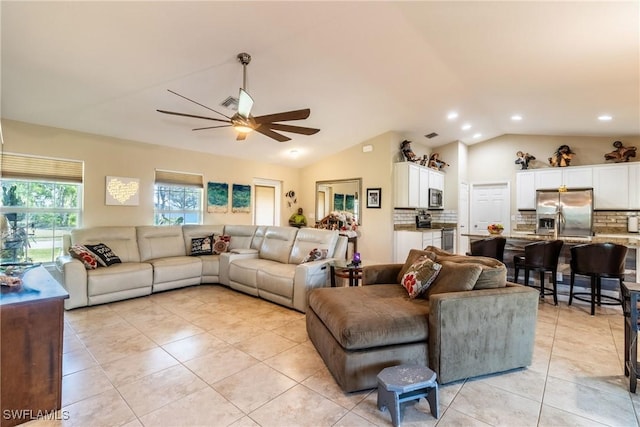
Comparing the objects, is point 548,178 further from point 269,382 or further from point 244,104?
point 269,382

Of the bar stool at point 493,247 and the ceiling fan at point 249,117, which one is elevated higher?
the ceiling fan at point 249,117

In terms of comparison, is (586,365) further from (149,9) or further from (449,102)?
(149,9)

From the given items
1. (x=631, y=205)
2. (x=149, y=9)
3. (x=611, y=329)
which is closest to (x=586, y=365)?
(x=611, y=329)

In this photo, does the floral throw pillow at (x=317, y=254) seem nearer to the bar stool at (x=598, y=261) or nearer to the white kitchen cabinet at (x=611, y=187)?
the bar stool at (x=598, y=261)

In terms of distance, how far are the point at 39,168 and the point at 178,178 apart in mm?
1900

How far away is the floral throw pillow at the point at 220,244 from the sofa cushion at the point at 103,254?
1447 millimetres

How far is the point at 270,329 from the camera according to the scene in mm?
3188

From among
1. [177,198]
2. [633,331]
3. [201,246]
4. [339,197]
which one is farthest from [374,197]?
[633,331]

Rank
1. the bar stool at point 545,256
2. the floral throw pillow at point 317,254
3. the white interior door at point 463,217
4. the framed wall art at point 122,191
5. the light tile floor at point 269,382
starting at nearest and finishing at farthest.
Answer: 1. the light tile floor at point 269,382
2. the bar stool at point 545,256
3. the floral throw pillow at point 317,254
4. the framed wall art at point 122,191
5. the white interior door at point 463,217

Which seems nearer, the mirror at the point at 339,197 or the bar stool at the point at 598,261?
the bar stool at the point at 598,261

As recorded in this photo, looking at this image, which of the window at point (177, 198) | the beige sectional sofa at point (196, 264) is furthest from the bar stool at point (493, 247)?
the window at point (177, 198)

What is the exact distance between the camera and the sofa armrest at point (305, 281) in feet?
12.0

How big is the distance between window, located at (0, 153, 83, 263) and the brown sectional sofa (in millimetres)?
4204

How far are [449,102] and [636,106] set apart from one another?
2483 millimetres
